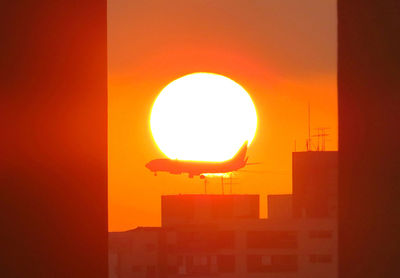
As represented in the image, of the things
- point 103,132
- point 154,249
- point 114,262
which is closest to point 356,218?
point 103,132

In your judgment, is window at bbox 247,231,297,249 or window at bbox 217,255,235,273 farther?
window at bbox 217,255,235,273

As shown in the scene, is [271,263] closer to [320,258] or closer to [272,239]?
[272,239]

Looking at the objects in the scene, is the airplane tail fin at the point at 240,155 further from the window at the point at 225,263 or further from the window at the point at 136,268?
the window at the point at 136,268

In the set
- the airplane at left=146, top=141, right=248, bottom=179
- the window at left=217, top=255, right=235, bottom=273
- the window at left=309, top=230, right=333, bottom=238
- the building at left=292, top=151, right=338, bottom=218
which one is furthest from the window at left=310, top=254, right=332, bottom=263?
the airplane at left=146, top=141, right=248, bottom=179

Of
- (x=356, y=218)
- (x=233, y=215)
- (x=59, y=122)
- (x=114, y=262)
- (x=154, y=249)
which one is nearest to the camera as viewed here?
(x=356, y=218)

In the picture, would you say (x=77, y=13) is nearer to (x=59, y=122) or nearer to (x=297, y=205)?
(x=59, y=122)

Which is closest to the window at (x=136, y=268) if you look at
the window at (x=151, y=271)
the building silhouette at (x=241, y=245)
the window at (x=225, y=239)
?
the building silhouette at (x=241, y=245)

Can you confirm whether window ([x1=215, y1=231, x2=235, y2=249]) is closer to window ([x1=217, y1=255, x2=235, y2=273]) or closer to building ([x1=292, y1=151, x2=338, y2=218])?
window ([x1=217, y1=255, x2=235, y2=273])

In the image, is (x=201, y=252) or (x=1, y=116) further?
(x=201, y=252)
